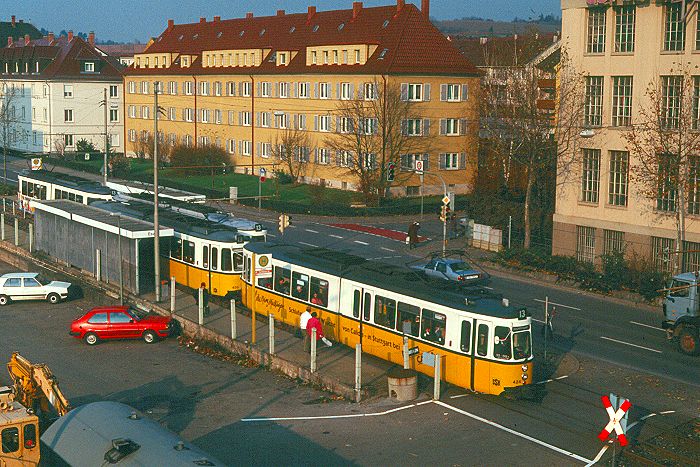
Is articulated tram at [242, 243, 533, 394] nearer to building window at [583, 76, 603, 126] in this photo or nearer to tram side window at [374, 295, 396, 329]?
tram side window at [374, 295, 396, 329]

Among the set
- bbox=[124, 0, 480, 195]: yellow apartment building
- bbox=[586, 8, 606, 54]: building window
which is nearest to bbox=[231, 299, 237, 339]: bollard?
bbox=[586, 8, 606, 54]: building window

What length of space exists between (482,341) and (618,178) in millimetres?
21800

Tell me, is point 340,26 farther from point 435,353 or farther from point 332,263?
point 435,353

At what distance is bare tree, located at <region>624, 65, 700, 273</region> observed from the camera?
40.0 meters

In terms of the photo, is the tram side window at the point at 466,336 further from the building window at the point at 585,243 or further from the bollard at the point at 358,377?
the building window at the point at 585,243

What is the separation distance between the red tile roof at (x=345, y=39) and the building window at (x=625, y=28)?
26591 mm

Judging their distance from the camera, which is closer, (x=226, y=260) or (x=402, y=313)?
(x=402, y=313)

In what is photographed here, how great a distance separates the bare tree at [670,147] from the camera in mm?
40000

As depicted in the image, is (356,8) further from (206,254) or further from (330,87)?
(206,254)

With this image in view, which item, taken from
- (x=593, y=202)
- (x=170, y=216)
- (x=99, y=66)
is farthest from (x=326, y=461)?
(x=99, y=66)

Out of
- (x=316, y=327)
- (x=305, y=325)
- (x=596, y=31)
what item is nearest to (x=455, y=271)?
(x=305, y=325)

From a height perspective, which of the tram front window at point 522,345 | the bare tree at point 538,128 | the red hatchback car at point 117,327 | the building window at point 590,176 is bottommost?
the red hatchback car at point 117,327

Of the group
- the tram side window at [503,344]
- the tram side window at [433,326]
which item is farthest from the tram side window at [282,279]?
the tram side window at [503,344]

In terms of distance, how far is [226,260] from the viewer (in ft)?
122
